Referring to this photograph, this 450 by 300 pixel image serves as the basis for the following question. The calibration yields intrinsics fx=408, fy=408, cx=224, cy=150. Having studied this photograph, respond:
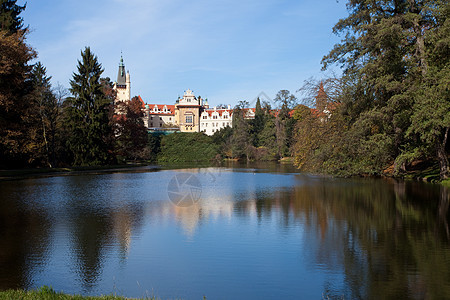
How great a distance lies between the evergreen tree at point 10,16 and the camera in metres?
31.0

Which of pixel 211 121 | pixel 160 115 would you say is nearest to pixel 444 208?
pixel 211 121

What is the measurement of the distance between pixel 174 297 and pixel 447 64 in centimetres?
2021

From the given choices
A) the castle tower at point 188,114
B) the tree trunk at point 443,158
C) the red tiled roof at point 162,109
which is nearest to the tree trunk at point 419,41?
the tree trunk at point 443,158

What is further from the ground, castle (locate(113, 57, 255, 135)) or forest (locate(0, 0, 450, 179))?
castle (locate(113, 57, 255, 135))

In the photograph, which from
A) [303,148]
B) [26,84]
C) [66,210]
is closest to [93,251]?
[66,210]

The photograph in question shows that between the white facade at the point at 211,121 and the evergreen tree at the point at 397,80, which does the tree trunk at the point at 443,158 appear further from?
the white facade at the point at 211,121

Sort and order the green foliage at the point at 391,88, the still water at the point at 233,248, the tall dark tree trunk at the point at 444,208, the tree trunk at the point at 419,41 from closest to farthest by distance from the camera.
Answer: the still water at the point at 233,248
the tall dark tree trunk at the point at 444,208
the green foliage at the point at 391,88
the tree trunk at the point at 419,41

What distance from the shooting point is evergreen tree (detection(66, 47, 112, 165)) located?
42469mm

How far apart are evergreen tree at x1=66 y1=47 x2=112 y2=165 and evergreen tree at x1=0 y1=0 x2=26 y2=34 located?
10995 millimetres

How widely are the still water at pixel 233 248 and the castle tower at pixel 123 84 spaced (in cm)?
9868

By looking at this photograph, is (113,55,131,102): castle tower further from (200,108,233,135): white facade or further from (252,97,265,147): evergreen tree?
(252,97,265,147): evergreen tree

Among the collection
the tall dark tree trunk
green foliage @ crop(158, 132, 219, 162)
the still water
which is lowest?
the still water

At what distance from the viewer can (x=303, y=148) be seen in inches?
1169

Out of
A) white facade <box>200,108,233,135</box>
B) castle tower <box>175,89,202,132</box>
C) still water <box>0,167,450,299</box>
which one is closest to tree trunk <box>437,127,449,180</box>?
still water <box>0,167,450,299</box>
